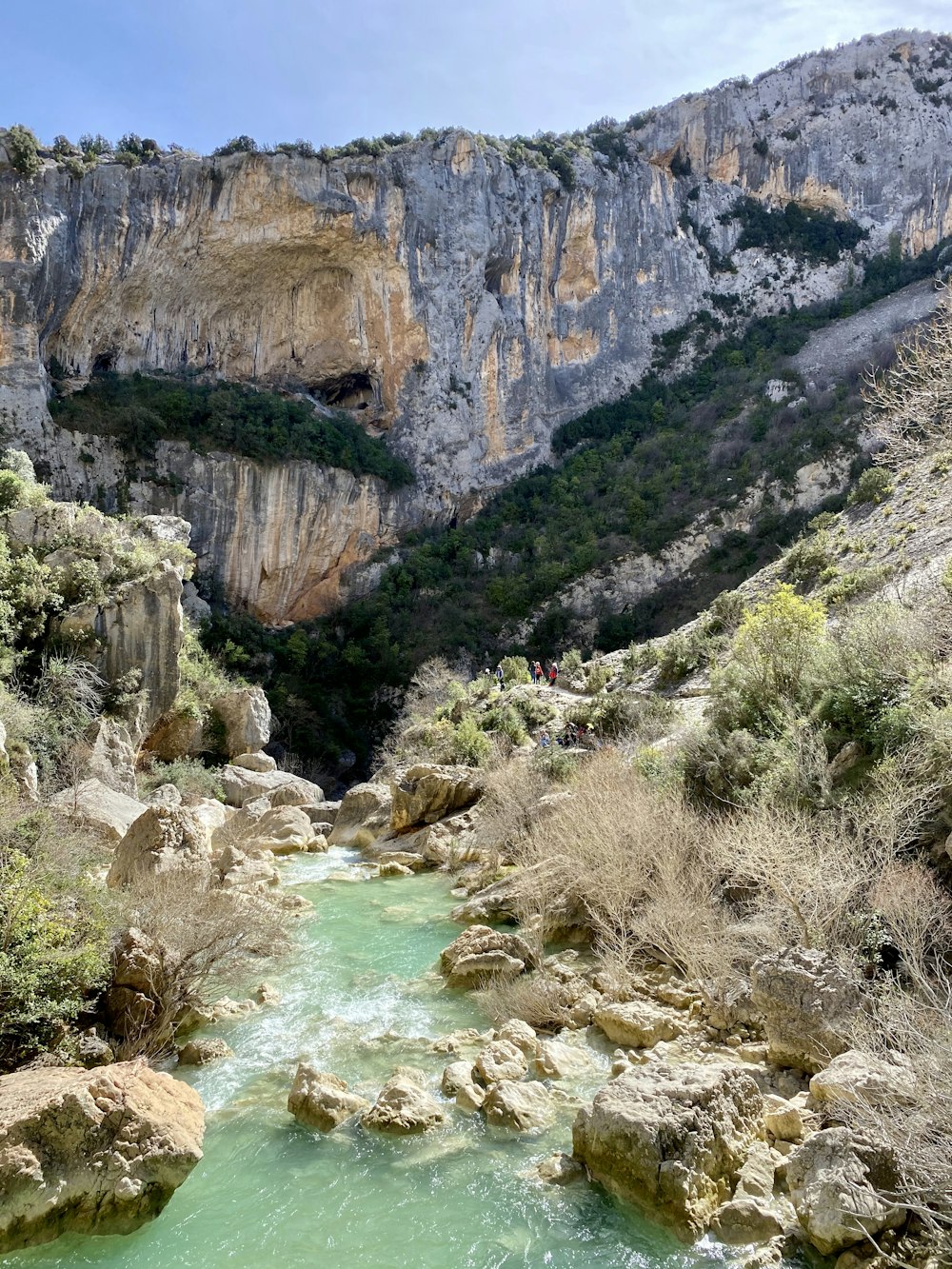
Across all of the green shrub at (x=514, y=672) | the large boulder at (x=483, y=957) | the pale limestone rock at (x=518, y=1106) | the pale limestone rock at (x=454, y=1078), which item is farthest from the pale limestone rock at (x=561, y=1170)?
the green shrub at (x=514, y=672)

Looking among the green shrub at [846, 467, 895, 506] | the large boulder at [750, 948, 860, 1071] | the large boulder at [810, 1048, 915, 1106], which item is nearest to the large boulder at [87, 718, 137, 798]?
the large boulder at [750, 948, 860, 1071]

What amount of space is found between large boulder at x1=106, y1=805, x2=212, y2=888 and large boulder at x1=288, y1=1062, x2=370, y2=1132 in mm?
3380

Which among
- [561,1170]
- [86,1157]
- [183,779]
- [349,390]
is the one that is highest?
[349,390]

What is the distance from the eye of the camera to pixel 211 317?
4100 centimetres

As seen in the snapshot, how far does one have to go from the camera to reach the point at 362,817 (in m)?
22.2

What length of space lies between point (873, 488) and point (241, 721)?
899 inches

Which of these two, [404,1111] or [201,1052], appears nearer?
[404,1111]

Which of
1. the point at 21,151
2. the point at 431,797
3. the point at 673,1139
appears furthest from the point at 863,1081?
the point at 21,151

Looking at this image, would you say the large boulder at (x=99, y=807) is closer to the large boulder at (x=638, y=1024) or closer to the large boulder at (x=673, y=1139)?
the large boulder at (x=638, y=1024)

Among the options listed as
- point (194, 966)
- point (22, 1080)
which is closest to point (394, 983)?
point (194, 966)

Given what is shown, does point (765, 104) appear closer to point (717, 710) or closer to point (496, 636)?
point (496, 636)

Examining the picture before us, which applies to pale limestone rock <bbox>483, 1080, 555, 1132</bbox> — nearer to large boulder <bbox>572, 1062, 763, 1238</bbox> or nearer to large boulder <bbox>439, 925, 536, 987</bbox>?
large boulder <bbox>572, 1062, 763, 1238</bbox>

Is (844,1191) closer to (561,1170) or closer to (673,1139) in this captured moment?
(673,1139)

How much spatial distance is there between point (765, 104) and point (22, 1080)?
65826 mm
